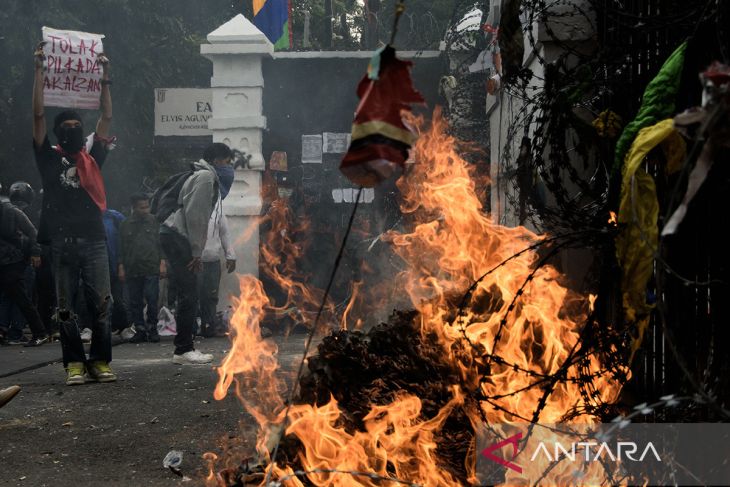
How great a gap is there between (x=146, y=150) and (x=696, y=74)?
20.8m

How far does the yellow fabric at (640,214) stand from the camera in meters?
3.13

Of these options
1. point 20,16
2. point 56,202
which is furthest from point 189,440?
point 20,16

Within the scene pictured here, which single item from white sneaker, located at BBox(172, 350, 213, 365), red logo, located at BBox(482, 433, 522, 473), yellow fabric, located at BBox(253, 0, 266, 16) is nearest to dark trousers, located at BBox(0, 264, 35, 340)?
white sneaker, located at BBox(172, 350, 213, 365)

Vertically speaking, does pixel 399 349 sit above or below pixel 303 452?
above

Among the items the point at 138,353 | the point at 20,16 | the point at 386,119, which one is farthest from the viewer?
the point at 20,16

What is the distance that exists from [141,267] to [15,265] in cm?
190

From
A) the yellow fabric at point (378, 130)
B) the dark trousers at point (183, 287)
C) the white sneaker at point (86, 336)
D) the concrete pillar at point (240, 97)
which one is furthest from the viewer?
the concrete pillar at point (240, 97)

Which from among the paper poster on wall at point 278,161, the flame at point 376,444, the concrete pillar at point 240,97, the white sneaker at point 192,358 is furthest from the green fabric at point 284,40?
the flame at point 376,444

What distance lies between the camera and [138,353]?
37.2 feet

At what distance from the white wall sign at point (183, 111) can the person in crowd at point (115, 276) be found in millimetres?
5661

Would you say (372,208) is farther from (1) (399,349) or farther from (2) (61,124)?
(1) (399,349)

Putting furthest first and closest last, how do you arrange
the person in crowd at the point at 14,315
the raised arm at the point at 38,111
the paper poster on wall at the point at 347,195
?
the paper poster on wall at the point at 347,195
the person in crowd at the point at 14,315
the raised arm at the point at 38,111

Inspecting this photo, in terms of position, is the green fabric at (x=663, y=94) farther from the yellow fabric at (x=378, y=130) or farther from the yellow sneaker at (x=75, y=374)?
the yellow sneaker at (x=75, y=374)

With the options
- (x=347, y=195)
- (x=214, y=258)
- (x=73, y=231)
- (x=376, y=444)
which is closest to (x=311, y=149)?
(x=347, y=195)
